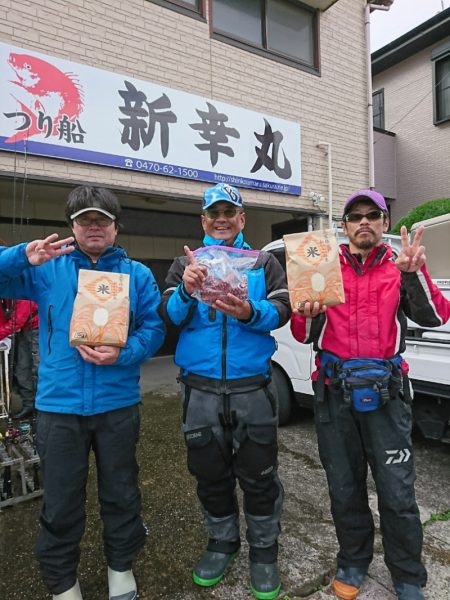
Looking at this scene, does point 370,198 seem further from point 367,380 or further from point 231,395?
point 231,395

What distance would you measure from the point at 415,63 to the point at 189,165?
912 cm

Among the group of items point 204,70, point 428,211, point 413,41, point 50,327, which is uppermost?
point 413,41

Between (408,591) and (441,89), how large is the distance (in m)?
12.2

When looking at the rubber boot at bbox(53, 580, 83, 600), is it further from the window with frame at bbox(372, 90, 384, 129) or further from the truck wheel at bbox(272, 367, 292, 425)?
the window with frame at bbox(372, 90, 384, 129)

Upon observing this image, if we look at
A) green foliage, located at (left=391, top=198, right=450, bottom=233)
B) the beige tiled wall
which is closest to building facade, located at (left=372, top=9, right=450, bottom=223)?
green foliage, located at (left=391, top=198, right=450, bottom=233)

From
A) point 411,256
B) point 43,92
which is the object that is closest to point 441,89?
point 43,92

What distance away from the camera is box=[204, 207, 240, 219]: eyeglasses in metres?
2.06

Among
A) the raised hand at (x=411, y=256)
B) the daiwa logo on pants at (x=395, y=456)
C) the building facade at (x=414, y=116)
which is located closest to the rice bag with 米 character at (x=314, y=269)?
the raised hand at (x=411, y=256)

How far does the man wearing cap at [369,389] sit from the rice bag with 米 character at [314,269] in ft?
0.21

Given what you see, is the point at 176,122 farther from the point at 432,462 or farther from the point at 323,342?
the point at 432,462

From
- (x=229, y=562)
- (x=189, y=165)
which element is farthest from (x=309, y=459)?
(x=189, y=165)

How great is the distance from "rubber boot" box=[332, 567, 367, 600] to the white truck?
1.42m

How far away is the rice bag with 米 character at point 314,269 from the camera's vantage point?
178 cm

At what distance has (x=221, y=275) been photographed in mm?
1793
